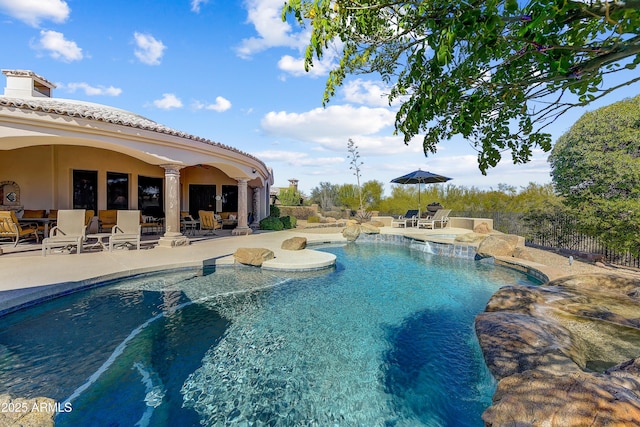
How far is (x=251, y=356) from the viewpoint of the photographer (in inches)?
142

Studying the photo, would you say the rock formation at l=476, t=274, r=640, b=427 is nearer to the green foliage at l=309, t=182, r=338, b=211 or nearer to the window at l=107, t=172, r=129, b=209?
the window at l=107, t=172, r=129, b=209

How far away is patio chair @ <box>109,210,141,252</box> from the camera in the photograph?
8.69 meters

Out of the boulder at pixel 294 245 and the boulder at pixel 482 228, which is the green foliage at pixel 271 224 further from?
the boulder at pixel 482 228

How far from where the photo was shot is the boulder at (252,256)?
→ 24.6 feet

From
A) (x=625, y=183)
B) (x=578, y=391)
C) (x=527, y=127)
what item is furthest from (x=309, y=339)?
(x=625, y=183)

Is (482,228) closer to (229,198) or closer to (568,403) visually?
(568,403)

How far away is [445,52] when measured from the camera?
1.64 m

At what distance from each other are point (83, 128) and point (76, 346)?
20.4ft

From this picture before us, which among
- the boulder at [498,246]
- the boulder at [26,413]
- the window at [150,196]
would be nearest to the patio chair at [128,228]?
the window at [150,196]

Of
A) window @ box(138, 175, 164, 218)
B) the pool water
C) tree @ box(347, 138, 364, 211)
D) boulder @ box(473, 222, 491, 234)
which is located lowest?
the pool water

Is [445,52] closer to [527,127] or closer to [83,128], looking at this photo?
[527,127]

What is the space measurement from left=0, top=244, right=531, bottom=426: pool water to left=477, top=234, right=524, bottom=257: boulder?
3287mm

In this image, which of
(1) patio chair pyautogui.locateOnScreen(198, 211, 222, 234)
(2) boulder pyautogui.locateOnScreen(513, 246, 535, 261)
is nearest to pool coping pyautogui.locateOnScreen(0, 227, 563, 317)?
(2) boulder pyautogui.locateOnScreen(513, 246, 535, 261)

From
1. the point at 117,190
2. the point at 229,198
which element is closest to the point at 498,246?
the point at 229,198
